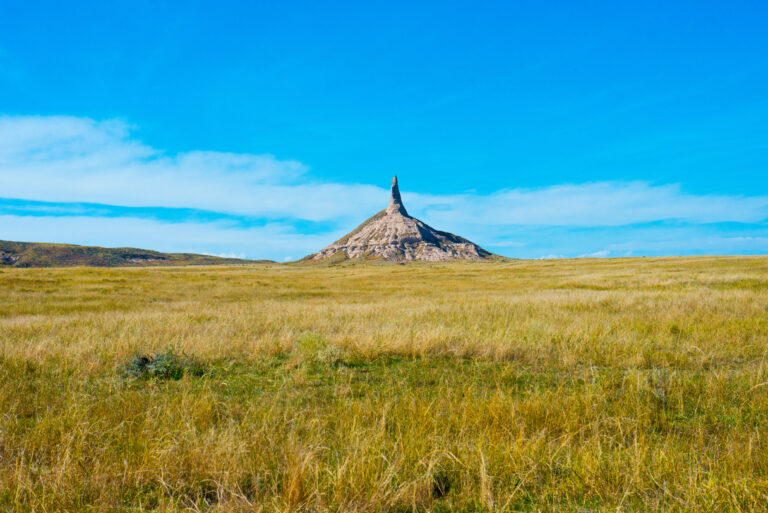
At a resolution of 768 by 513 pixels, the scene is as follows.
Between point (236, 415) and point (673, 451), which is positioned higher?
point (673, 451)

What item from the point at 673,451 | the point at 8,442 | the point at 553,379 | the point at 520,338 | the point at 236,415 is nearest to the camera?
the point at 673,451

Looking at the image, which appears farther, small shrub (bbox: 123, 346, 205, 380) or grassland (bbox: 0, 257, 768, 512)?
small shrub (bbox: 123, 346, 205, 380)

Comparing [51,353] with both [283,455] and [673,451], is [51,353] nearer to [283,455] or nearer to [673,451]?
[283,455]

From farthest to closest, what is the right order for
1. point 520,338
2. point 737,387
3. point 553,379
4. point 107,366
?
point 520,338 < point 107,366 < point 553,379 < point 737,387

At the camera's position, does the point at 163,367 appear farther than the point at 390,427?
Yes

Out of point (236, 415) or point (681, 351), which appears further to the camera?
point (681, 351)

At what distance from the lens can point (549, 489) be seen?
8.93 ft

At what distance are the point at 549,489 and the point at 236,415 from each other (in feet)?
10.8

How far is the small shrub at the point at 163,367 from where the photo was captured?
5871 millimetres

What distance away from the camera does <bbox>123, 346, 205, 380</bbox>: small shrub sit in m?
5.87

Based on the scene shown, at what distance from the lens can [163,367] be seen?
5.96 meters

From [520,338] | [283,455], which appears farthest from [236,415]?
[520,338]

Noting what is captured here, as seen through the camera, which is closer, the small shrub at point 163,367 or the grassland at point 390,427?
the grassland at point 390,427

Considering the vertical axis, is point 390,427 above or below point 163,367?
above
